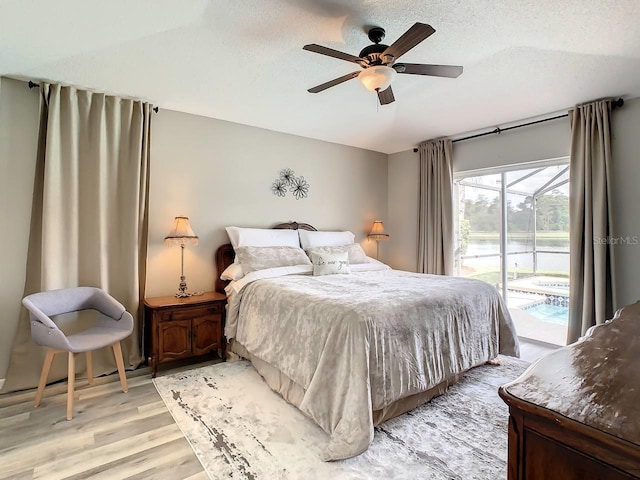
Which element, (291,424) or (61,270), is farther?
(61,270)

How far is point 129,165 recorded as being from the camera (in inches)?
124

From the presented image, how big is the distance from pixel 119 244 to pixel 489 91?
151 inches

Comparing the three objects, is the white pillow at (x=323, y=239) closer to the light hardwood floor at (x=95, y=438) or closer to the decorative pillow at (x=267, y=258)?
the decorative pillow at (x=267, y=258)

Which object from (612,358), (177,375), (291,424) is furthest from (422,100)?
(177,375)

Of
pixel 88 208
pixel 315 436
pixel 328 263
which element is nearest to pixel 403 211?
pixel 328 263

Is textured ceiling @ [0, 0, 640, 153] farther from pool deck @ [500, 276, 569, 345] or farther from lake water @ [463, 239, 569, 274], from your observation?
pool deck @ [500, 276, 569, 345]

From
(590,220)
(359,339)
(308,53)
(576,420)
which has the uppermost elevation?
(308,53)

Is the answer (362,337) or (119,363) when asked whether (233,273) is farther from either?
(362,337)

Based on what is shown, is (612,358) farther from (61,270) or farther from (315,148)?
(315,148)

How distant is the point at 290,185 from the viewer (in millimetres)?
4312

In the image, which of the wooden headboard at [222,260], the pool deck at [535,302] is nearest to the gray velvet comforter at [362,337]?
the wooden headboard at [222,260]

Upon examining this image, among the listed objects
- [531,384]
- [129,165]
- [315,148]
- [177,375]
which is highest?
[315,148]

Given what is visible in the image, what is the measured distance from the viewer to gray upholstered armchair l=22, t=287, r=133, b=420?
88.6 inches

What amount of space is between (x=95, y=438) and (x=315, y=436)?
4.49ft
